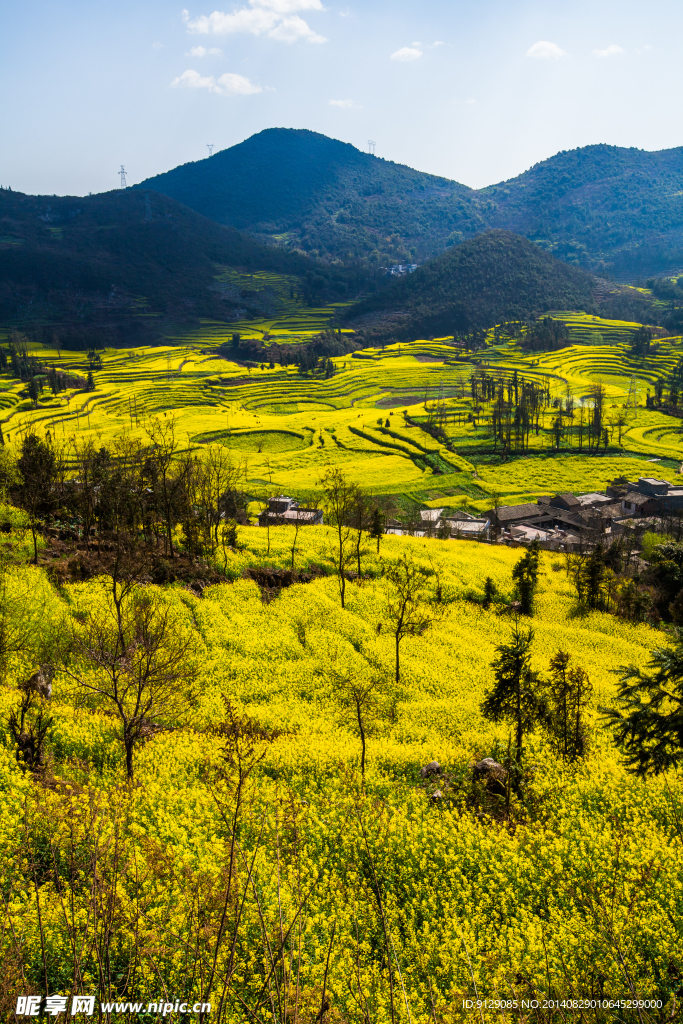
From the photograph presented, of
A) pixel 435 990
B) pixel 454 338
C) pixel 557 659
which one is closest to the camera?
pixel 435 990

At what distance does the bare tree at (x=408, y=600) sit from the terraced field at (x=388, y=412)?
125 ft

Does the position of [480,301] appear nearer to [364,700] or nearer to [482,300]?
[482,300]

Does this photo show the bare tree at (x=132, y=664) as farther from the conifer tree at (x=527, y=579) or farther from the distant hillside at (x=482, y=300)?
the distant hillside at (x=482, y=300)

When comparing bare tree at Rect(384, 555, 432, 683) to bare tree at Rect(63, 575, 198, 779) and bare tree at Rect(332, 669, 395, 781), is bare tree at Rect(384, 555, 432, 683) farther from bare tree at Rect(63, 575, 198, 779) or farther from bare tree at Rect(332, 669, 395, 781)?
bare tree at Rect(63, 575, 198, 779)

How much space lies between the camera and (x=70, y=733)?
1864 cm

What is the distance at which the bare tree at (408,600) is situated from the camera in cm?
3152

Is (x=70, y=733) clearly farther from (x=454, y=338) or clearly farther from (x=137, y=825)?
(x=454, y=338)

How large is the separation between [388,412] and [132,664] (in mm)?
100772

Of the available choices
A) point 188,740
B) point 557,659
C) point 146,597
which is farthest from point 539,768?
point 146,597

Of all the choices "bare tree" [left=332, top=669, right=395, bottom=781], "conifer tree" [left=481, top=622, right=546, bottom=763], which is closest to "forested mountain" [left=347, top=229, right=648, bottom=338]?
"bare tree" [left=332, top=669, right=395, bottom=781]

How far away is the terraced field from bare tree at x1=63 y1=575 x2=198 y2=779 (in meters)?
50.5

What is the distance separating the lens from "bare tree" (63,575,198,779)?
1730cm

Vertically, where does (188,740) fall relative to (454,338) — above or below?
below

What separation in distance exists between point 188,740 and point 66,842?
659 cm
